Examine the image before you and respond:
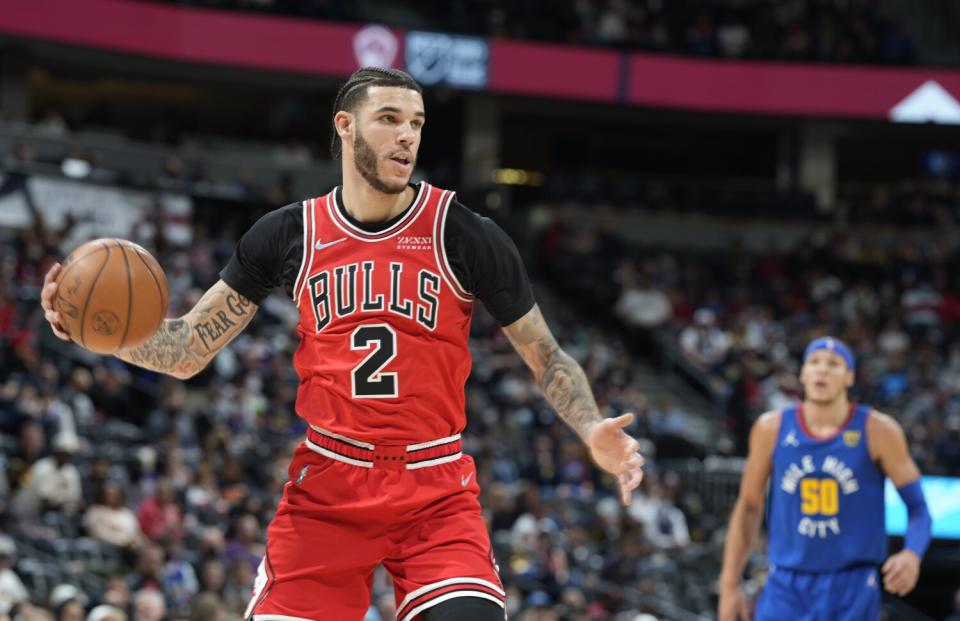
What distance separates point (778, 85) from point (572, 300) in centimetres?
703

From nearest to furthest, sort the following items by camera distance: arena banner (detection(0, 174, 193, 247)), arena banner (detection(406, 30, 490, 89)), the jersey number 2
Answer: the jersey number 2, arena banner (detection(0, 174, 193, 247)), arena banner (detection(406, 30, 490, 89))

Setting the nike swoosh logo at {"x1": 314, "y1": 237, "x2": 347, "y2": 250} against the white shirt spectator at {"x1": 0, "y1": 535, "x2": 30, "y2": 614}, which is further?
the white shirt spectator at {"x1": 0, "y1": 535, "x2": 30, "y2": 614}

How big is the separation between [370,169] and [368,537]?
3.95ft

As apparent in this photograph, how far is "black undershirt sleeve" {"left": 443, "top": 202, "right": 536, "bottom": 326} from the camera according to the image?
4.66m

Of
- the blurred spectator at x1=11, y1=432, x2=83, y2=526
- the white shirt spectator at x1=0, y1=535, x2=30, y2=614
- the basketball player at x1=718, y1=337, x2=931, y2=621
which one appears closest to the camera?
the basketball player at x1=718, y1=337, x2=931, y2=621

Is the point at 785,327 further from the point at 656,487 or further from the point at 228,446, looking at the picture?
the point at 228,446

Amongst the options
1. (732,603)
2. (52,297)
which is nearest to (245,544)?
(732,603)

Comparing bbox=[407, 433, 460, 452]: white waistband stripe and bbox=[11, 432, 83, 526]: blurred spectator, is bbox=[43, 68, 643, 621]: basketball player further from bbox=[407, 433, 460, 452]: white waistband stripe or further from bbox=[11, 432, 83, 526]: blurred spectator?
bbox=[11, 432, 83, 526]: blurred spectator

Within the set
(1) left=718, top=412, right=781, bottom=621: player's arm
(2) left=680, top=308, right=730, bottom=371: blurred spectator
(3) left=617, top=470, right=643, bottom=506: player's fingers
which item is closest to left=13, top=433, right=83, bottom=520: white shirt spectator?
(1) left=718, top=412, right=781, bottom=621: player's arm

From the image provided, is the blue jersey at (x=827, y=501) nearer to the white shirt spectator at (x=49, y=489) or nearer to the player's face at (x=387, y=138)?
the player's face at (x=387, y=138)

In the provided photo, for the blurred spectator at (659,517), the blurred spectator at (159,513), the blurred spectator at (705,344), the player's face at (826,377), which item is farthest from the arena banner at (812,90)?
the player's face at (826,377)

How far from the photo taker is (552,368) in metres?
4.81

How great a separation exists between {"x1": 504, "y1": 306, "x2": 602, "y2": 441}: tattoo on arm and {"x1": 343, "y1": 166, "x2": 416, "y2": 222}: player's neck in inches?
22.4

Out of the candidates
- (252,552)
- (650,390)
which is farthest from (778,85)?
(252,552)
